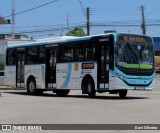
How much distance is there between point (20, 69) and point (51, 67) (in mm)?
3332

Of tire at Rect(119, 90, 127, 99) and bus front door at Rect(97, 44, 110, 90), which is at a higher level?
bus front door at Rect(97, 44, 110, 90)

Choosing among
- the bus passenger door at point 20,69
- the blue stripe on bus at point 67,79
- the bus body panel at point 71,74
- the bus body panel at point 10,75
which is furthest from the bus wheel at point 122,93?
the bus body panel at point 10,75

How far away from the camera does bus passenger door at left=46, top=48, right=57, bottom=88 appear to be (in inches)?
1099

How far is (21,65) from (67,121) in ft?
55.2

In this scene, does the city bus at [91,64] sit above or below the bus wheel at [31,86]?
above

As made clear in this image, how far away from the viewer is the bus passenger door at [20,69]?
30594 millimetres

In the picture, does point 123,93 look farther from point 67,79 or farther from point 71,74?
point 67,79

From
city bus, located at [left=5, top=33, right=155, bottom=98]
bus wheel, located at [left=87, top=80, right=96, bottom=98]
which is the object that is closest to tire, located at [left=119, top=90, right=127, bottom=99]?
city bus, located at [left=5, top=33, right=155, bottom=98]

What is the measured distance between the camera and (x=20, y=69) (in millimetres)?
30766

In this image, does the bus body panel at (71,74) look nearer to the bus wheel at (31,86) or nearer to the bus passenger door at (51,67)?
the bus passenger door at (51,67)

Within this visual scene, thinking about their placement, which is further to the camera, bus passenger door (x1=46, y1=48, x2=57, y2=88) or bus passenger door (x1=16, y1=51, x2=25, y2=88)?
bus passenger door (x1=16, y1=51, x2=25, y2=88)

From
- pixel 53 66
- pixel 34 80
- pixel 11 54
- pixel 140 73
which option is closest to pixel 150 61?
pixel 140 73

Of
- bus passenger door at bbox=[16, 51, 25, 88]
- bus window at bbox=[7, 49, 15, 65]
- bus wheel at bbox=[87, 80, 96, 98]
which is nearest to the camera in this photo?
bus wheel at bbox=[87, 80, 96, 98]

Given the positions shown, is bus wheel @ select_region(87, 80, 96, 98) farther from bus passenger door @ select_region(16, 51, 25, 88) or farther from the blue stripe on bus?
bus passenger door @ select_region(16, 51, 25, 88)
